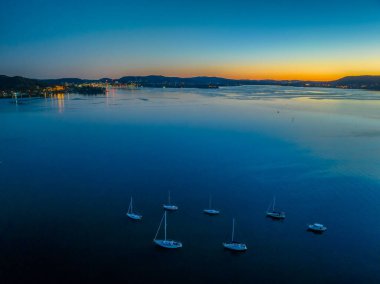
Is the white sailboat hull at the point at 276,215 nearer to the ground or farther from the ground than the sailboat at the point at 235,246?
farther from the ground

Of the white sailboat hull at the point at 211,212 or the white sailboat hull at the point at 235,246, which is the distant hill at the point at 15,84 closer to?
the white sailboat hull at the point at 211,212

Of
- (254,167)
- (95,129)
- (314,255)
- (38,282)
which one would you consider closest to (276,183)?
(254,167)

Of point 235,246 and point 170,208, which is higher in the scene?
point 170,208

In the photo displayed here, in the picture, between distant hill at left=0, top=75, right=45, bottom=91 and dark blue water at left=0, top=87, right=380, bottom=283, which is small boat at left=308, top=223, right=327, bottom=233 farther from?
distant hill at left=0, top=75, right=45, bottom=91

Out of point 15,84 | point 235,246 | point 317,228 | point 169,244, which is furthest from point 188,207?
point 15,84

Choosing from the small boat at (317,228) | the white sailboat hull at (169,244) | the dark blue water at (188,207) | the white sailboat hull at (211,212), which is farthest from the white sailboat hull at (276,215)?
the white sailboat hull at (169,244)

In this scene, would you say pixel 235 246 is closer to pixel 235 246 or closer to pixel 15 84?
pixel 235 246

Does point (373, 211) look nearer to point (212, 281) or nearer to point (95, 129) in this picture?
point (212, 281)

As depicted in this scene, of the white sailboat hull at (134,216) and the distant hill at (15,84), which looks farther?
the distant hill at (15,84)

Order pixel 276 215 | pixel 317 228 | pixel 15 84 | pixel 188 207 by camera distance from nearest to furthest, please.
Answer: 1. pixel 317 228
2. pixel 276 215
3. pixel 188 207
4. pixel 15 84
